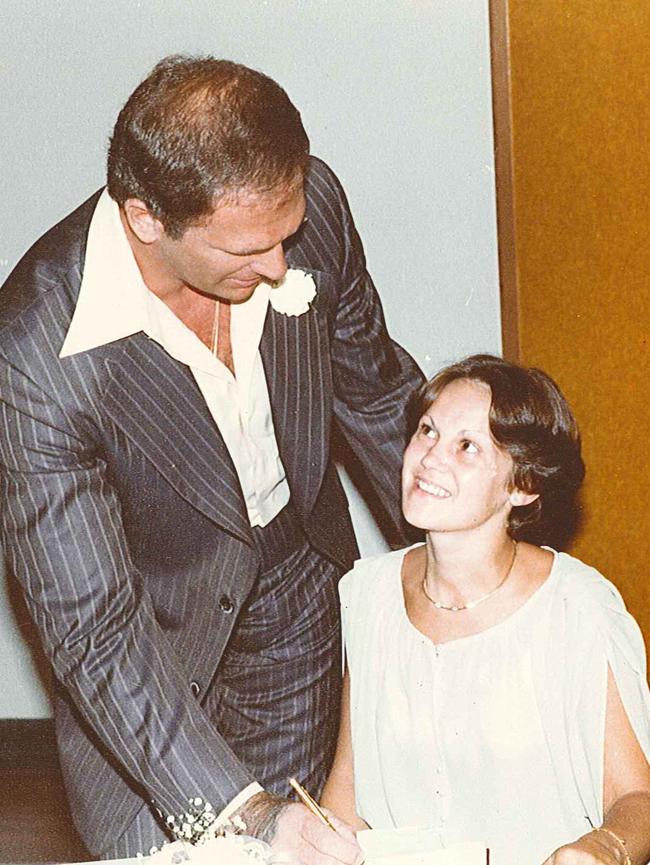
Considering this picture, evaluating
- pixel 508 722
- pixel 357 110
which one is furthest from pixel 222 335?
pixel 357 110

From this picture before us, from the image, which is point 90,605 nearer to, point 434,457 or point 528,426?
point 434,457

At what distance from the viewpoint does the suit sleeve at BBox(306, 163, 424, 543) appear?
9.14 ft

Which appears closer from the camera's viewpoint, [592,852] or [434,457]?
[592,852]

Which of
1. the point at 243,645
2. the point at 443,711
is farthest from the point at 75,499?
the point at 443,711

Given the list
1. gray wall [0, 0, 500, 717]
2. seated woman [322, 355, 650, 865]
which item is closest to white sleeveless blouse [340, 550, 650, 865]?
seated woman [322, 355, 650, 865]

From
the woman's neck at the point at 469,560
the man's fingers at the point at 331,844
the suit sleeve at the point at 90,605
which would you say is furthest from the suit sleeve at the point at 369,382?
the man's fingers at the point at 331,844

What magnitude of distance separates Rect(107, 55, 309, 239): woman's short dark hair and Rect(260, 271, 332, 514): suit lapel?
1.46 feet

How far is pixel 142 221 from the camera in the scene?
2.26 m

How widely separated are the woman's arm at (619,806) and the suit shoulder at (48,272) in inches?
44.8

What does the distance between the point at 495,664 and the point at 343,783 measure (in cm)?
38

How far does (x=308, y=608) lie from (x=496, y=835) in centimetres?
58

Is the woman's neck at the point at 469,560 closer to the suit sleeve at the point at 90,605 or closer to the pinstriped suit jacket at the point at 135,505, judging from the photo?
the pinstriped suit jacket at the point at 135,505

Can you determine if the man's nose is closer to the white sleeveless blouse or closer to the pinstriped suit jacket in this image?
the pinstriped suit jacket

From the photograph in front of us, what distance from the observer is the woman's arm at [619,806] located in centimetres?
208
